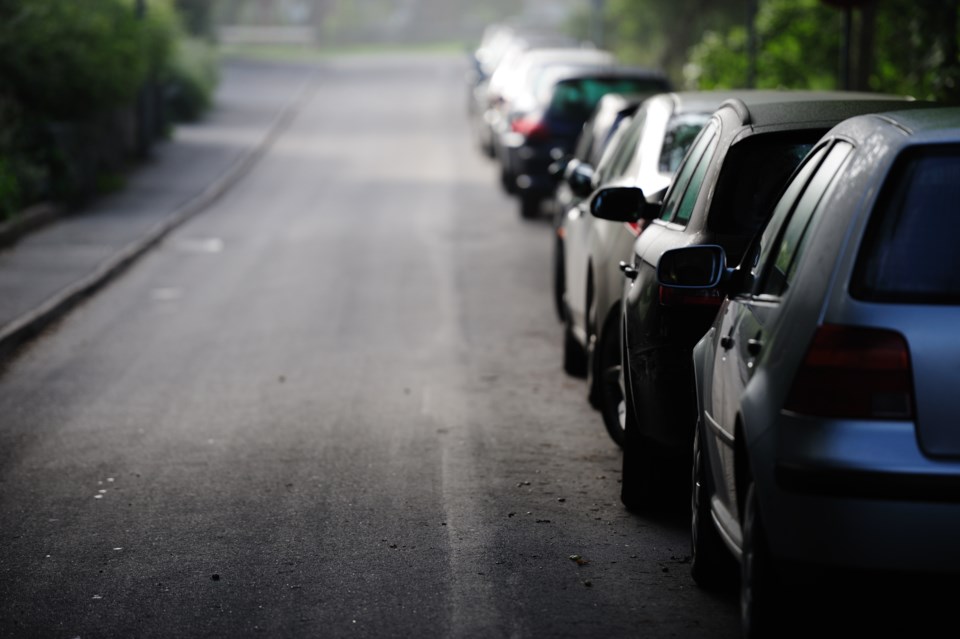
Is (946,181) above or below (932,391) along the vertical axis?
above

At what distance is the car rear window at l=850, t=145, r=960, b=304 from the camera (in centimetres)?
466

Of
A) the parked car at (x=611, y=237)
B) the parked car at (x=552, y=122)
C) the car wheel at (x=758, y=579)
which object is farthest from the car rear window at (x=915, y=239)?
the parked car at (x=552, y=122)

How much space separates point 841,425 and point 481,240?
14976 mm

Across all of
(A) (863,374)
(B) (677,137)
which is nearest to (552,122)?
(B) (677,137)

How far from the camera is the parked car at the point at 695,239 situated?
7.07 metres

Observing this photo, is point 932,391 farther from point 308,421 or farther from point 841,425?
point 308,421

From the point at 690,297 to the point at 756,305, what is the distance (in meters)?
1.55

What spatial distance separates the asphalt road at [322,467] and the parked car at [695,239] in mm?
482

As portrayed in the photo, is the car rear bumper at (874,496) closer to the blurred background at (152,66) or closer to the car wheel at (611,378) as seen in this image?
the car wheel at (611,378)

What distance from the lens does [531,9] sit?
11994cm

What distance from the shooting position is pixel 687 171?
7730 mm

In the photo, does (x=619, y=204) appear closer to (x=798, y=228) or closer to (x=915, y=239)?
(x=798, y=228)

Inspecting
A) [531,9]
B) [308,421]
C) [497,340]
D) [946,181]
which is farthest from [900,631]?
[531,9]

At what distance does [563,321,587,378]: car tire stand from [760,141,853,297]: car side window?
586 centimetres
